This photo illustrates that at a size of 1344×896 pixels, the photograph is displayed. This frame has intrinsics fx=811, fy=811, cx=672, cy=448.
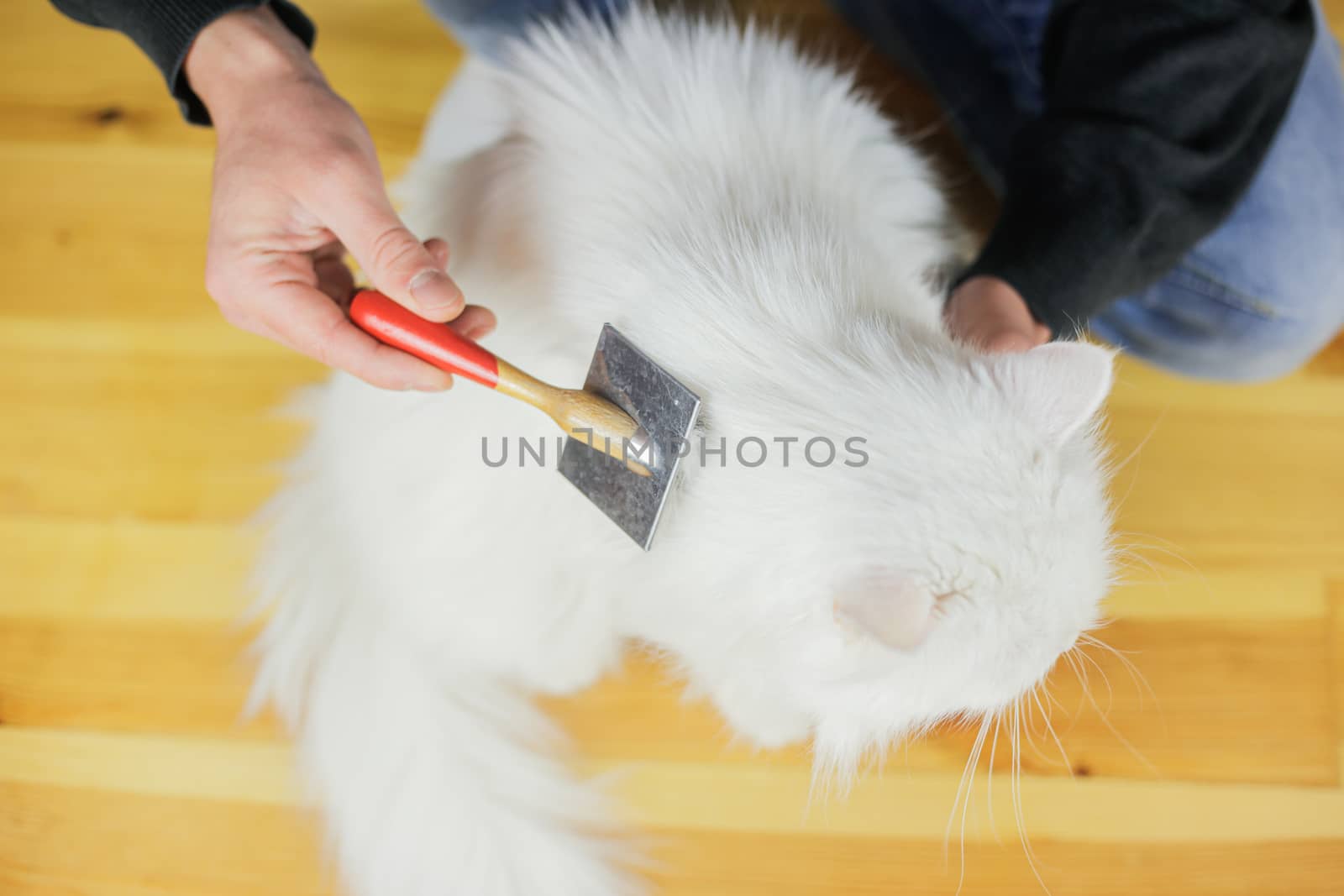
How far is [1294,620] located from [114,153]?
1932 mm

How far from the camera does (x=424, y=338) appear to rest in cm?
63

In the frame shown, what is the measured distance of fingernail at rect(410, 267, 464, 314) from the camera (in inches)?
24.9

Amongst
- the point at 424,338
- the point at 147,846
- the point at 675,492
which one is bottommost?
the point at 147,846

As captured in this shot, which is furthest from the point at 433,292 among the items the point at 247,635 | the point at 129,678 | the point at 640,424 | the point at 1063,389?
the point at 129,678

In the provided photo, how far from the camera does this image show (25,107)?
1.36 m

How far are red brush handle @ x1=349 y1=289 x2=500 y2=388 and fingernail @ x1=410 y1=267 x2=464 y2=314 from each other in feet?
0.05

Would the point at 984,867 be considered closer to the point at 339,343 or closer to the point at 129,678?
the point at 339,343

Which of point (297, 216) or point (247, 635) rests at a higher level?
point (297, 216)

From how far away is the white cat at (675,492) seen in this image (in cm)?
57

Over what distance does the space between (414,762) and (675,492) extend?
50 centimetres

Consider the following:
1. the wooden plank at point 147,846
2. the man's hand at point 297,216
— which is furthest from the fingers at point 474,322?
the wooden plank at point 147,846

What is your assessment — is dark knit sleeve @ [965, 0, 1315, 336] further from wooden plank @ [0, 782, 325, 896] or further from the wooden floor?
wooden plank @ [0, 782, 325, 896]

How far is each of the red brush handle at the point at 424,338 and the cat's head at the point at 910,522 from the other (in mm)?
181

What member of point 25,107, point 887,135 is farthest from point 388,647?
point 25,107
